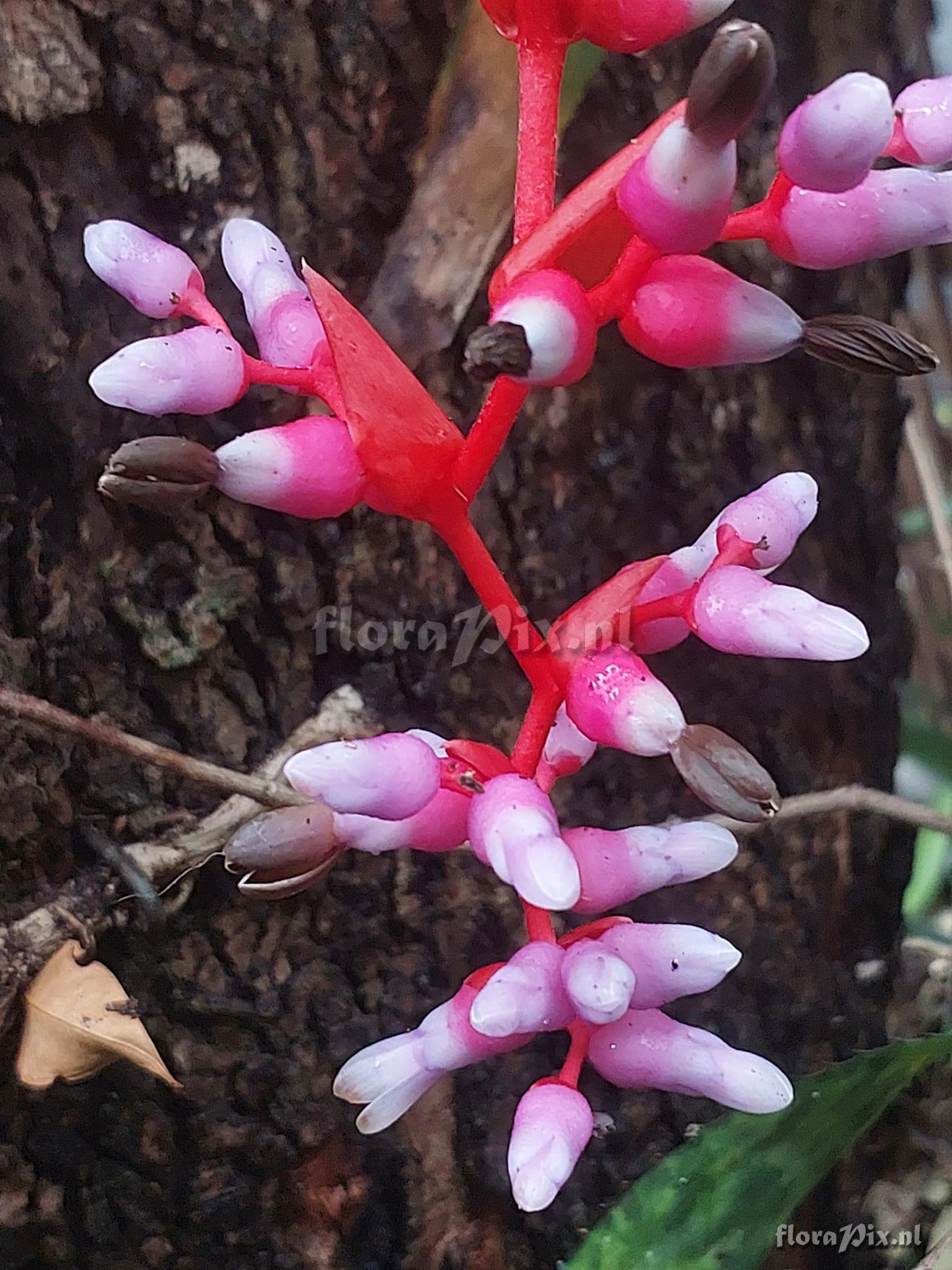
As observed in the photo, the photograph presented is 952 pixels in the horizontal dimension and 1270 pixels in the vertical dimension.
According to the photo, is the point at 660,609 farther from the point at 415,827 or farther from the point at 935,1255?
the point at 935,1255

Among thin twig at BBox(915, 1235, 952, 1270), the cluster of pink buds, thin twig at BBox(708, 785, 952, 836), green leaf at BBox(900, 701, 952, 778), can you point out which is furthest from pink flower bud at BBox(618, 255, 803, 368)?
green leaf at BBox(900, 701, 952, 778)

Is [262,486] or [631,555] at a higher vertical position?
[262,486]

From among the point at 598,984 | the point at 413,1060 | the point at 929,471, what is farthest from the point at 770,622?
the point at 929,471

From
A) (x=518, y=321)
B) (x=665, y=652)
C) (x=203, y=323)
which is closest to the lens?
(x=518, y=321)

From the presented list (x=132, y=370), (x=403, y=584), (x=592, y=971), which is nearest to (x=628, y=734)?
(x=592, y=971)

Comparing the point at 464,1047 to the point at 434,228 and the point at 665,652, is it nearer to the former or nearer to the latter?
the point at 665,652

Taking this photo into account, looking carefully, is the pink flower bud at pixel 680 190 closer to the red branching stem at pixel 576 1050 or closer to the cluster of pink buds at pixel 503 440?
the cluster of pink buds at pixel 503 440

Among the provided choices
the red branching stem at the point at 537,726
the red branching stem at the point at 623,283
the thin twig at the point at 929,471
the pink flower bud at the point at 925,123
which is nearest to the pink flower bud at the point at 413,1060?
the red branching stem at the point at 537,726
